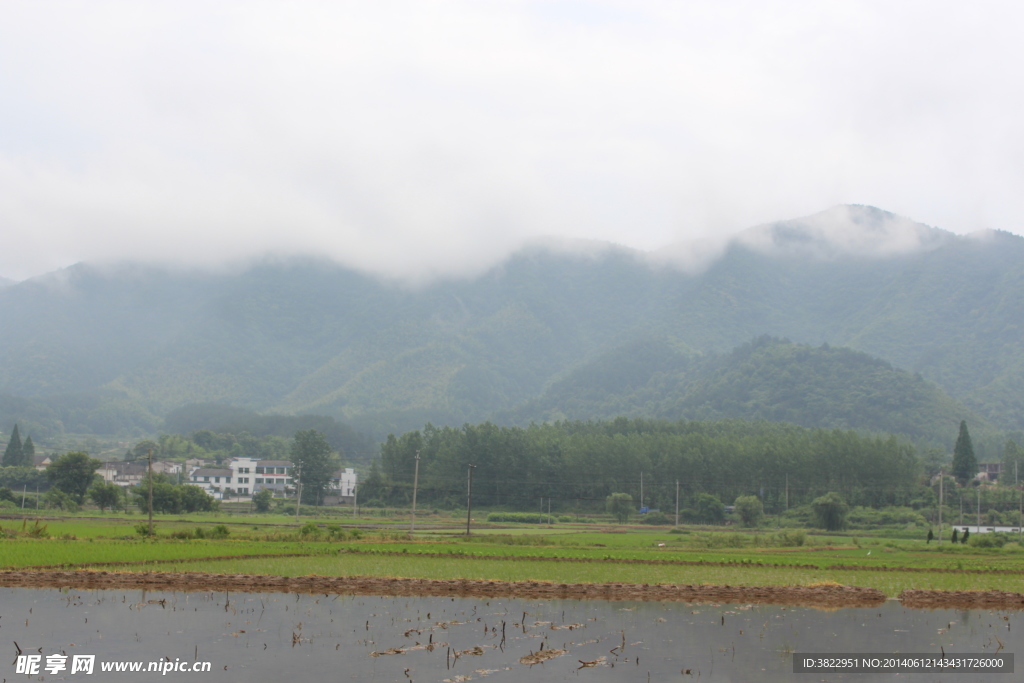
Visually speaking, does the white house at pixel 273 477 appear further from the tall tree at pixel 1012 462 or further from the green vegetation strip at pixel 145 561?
the tall tree at pixel 1012 462

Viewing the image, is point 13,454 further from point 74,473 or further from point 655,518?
point 655,518

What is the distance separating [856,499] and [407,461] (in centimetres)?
7301

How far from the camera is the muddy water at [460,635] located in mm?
18875

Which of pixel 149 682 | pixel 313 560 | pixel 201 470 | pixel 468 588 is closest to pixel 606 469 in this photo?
pixel 201 470

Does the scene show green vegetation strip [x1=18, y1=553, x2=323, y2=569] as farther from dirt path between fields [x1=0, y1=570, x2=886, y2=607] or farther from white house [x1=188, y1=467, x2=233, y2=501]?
white house [x1=188, y1=467, x2=233, y2=501]

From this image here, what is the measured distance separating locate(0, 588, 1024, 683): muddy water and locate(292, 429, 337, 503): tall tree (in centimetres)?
10844

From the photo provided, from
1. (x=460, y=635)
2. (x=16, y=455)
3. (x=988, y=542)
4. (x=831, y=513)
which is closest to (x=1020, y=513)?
(x=831, y=513)

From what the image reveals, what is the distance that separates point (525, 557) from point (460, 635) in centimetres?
2592

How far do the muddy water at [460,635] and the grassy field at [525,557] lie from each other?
752 centimetres

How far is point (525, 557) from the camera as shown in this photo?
4841 cm

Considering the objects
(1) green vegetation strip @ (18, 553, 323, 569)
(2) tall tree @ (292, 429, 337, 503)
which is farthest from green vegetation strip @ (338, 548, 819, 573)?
(2) tall tree @ (292, 429, 337, 503)

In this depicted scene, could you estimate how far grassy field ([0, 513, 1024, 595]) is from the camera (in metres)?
38.0

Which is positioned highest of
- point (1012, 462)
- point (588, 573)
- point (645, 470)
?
point (1012, 462)

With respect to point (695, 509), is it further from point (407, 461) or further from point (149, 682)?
point (149, 682)
